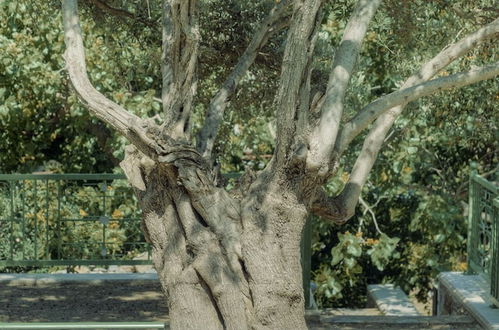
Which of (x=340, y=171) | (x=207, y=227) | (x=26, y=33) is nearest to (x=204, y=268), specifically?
(x=207, y=227)

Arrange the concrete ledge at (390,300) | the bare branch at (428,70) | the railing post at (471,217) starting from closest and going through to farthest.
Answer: the bare branch at (428,70) < the railing post at (471,217) < the concrete ledge at (390,300)

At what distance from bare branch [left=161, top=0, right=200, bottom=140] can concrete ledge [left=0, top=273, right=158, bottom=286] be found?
3872 millimetres

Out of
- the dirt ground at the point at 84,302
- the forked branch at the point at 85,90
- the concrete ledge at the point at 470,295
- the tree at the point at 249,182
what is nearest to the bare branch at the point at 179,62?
the tree at the point at 249,182

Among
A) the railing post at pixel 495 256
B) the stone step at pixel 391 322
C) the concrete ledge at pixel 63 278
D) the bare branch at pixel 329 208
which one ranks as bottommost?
the stone step at pixel 391 322

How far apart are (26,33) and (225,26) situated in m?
3.92

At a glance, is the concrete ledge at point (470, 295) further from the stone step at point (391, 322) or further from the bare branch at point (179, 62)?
the bare branch at point (179, 62)

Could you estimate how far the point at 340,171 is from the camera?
10602 mm

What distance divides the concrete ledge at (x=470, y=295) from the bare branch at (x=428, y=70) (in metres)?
2.64

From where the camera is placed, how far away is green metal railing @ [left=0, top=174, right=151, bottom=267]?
1038 centimetres

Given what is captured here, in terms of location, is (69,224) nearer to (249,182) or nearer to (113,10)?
(113,10)

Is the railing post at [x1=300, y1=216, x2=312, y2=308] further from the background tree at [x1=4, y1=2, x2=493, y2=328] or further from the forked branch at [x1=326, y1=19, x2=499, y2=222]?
the forked branch at [x1=326, y1=19, x2=499, y2=222]

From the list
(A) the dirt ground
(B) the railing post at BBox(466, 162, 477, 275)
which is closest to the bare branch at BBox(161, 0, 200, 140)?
(A) the dirt ground

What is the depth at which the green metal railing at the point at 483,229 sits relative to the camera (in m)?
8.92

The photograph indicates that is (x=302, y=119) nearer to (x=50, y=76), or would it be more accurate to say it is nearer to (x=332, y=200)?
(x=332, y=200)
